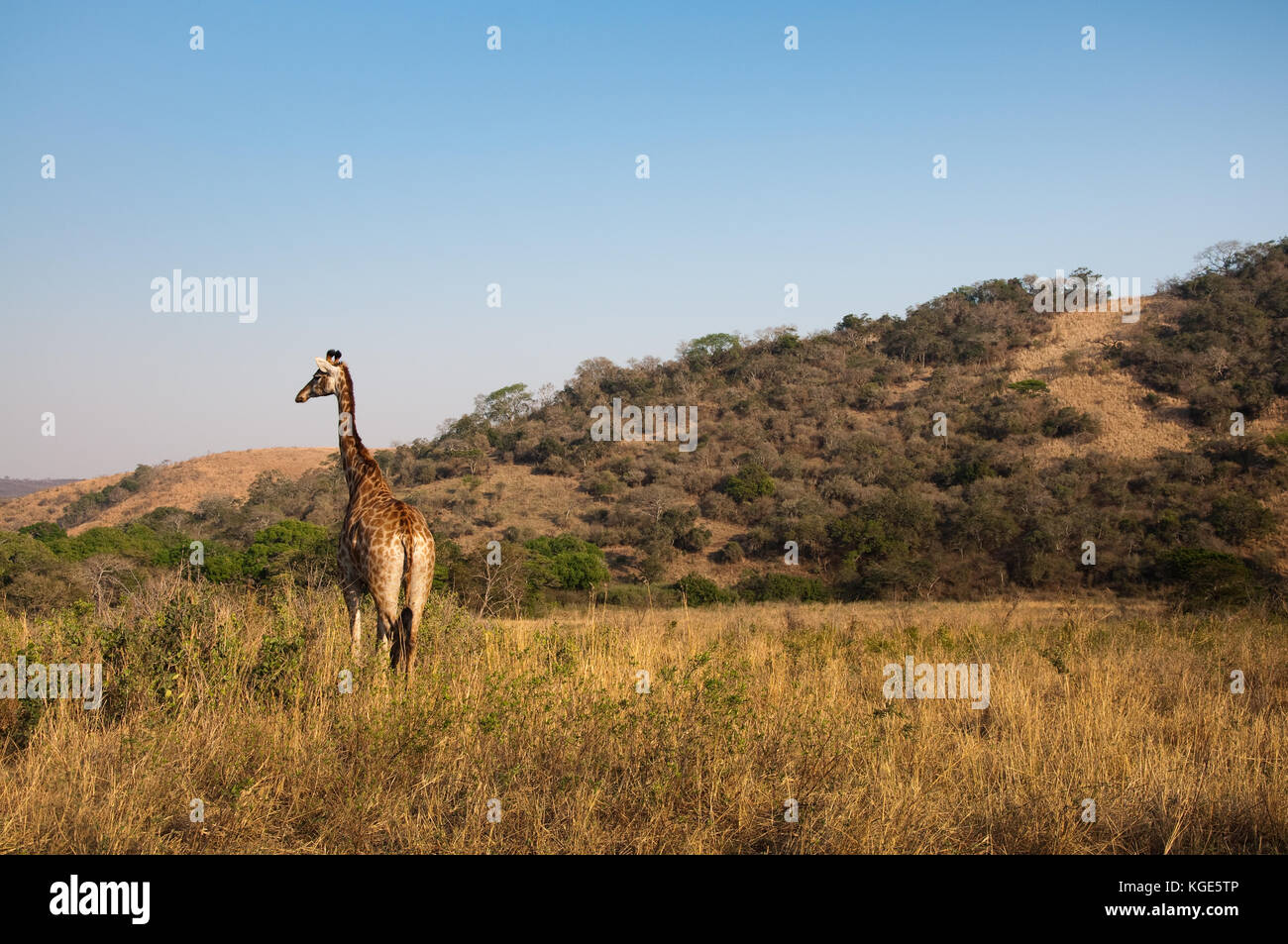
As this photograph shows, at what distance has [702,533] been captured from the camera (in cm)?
3095

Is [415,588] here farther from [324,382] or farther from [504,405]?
[504,405]

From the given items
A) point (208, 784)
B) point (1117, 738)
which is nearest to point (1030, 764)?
point (1117, 738)

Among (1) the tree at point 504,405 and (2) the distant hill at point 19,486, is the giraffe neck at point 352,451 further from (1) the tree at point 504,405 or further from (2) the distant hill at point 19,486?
(2) the distant hill at point 19,486

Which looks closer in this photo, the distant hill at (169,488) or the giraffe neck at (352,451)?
the giraffe neck at (352,451)

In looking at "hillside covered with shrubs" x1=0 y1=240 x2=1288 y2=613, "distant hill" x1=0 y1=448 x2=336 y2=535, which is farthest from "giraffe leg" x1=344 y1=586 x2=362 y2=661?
"distant hill" x1=0 y1=448 x2=336 y2=535

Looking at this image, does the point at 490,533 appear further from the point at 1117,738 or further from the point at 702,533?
the point at 1117,738

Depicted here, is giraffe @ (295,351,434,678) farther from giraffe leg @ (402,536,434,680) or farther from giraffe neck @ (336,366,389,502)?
giraffe neck @ (336,366,389,502)

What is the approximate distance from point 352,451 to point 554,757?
389cm

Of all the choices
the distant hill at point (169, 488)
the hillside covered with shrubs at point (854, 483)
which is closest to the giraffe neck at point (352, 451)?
the hillside covered with shrubs at point (854, 483)

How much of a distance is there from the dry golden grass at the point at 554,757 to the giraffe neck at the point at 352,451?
1.07 metres

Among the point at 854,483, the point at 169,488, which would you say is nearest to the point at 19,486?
the point at 169,488

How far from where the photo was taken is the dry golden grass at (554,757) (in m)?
4.18

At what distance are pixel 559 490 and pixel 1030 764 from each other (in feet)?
105

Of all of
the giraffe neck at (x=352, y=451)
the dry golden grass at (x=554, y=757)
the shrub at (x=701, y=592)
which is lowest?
the shrub at (x=701, y=592)
